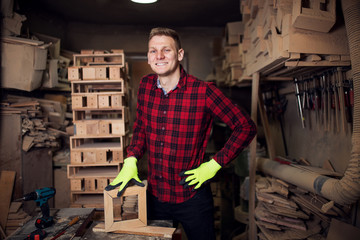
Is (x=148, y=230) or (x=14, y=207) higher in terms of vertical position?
(x=148, y=230)

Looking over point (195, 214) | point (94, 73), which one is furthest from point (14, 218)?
point (195, 214)

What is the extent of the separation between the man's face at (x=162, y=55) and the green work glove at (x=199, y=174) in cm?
79

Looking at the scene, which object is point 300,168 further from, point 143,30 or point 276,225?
point 143,30

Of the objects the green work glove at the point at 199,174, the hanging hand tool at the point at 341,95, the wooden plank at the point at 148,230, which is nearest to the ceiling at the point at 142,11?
the hanging hand tool at the point at 341,95

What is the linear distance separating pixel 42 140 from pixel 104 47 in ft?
9.69

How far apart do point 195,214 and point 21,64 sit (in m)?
3.27

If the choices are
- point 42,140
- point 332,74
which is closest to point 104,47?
point 42,140

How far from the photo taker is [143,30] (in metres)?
6.14

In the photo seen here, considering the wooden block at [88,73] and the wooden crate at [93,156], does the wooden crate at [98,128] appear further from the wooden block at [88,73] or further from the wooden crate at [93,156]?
the wooden block at [88,73]

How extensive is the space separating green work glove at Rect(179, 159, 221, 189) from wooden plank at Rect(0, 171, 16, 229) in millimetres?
2952

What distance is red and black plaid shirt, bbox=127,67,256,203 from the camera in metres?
2.00

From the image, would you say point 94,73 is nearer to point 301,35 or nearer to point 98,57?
point 98,57

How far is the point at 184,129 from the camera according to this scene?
6.70 ft

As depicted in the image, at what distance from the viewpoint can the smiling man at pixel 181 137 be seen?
6.55 ft
